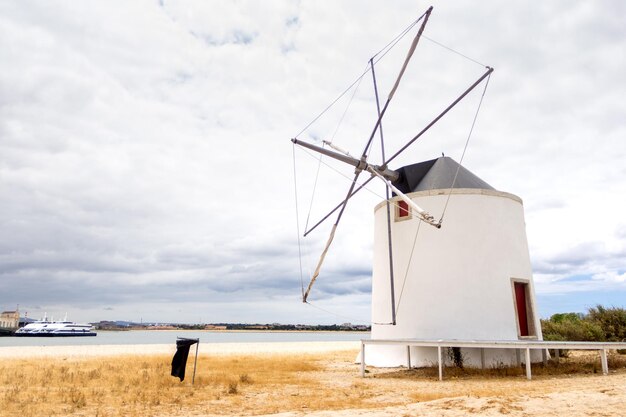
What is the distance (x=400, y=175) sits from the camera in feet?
64.8

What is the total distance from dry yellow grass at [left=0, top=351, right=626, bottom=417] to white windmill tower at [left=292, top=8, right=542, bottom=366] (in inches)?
58.1

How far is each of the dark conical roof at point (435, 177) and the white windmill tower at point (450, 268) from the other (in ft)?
0.19

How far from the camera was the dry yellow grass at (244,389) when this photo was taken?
30.4 ft

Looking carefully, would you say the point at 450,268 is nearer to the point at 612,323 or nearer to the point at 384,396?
the point at 384,396

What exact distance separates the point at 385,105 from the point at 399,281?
6.81m

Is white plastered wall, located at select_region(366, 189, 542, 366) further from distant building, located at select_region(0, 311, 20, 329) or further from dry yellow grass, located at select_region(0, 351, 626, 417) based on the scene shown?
distant building, located at select_region(0, 311, 20, 329)

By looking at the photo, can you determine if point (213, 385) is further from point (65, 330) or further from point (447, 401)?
point (65, 330)

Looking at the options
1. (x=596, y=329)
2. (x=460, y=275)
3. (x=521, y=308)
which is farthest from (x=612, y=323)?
(x=460, y=275)

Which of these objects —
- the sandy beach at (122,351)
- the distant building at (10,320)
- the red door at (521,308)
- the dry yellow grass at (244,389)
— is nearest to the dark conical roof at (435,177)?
the red door at (521,308)

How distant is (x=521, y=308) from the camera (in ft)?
56.3

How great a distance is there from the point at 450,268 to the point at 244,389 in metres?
8.31

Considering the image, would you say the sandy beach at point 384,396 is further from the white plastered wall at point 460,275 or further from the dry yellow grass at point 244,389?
the white plastered wall at point 460,275

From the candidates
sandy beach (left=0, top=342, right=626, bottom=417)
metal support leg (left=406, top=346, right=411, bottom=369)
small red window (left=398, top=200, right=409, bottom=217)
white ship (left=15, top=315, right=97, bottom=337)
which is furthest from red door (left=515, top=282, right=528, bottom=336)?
white ship (left=15, top=315, right=97, bottom=337)

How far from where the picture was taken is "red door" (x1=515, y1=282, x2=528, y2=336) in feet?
56.1
